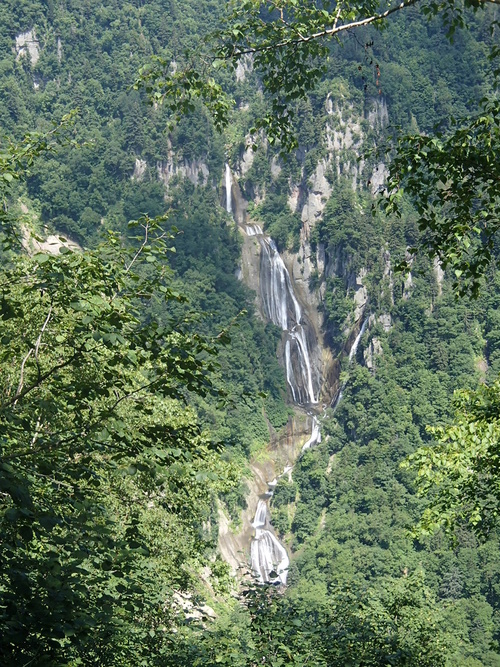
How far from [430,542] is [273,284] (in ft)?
130

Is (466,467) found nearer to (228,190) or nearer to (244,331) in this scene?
(244,331)

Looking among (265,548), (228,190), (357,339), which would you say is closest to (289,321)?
(357,339)

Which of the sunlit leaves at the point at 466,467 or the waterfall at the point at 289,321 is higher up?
the waterfall at the point at 289,321

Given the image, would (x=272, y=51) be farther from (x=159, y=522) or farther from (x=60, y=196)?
(x=60, y=196)

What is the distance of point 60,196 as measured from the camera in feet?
405

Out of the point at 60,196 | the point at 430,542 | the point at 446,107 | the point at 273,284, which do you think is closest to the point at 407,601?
the point at 430,542

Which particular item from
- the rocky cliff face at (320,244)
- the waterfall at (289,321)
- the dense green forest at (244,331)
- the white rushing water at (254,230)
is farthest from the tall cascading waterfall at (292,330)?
the white rushing water at (254,230)

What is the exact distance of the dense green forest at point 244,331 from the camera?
820 cm

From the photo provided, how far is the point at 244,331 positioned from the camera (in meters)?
111

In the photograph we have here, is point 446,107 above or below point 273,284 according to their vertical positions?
above

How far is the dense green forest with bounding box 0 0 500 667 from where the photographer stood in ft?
26.9

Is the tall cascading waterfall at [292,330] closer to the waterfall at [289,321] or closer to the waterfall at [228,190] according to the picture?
the waterfall at [289,321]

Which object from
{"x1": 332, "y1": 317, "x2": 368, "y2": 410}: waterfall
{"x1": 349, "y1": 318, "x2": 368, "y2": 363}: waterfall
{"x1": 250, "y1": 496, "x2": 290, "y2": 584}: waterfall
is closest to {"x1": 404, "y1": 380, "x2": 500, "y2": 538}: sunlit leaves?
{"x1": 250, "y1": 496, "x2": 290, "y2": 584}: waterfall

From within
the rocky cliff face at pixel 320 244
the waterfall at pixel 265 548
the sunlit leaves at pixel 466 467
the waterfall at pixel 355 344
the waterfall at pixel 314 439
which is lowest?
the sunlit leaves at pixel 466 467
